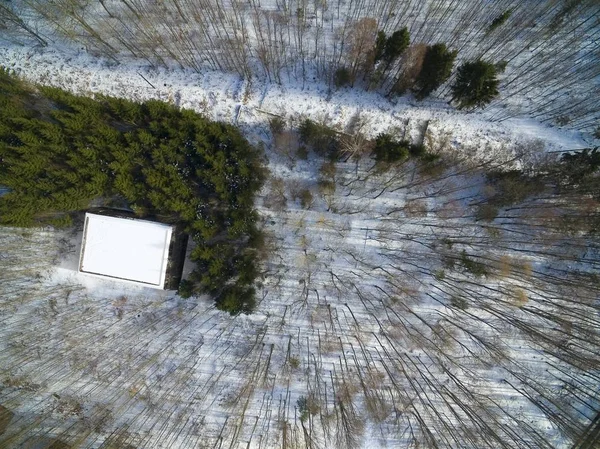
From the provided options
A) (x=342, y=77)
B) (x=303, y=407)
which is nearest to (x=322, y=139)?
(x=342, y=77)

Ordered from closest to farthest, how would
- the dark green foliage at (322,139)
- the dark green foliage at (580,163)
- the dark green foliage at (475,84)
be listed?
1. the dark green foliage at (475,84)
2. the dark green foliage at (580,163)
3. the dark green foliage at (322,139)

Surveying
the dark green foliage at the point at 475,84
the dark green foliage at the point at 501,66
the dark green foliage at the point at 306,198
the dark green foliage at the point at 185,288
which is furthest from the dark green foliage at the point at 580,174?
the dark green foliage at the point at 185,288

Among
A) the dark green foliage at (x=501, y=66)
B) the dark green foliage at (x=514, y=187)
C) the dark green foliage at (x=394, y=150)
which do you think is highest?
the dark green foliage at (x=501, y=66)

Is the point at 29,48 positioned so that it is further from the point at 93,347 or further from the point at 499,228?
the point at 499,228

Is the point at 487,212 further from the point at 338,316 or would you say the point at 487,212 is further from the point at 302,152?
the point at 302,152

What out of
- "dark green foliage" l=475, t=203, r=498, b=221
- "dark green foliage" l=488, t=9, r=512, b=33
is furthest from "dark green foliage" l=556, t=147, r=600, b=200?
"dark green foliage" l=488, t=9, r=512, b=33

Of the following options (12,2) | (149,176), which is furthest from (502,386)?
(12,2)

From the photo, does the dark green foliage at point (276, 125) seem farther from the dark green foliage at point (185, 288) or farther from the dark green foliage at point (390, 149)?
the dark green foliage at point (185, 288)
